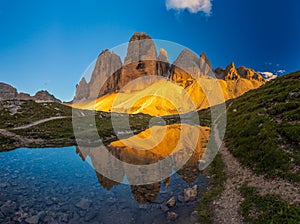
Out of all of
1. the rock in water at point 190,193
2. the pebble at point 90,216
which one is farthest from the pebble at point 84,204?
the rock in water at point 190,193

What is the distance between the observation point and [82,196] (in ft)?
56.2

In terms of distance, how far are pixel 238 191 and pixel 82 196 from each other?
1374 cm

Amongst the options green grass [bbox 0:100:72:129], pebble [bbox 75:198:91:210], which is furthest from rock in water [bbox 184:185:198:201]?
green grass [bbox 0:100:72:129]

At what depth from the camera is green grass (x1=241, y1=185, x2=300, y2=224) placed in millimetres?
10711

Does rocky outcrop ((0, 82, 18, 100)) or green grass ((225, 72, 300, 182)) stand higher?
rocky outcrop ((0, 82, 18, 100))

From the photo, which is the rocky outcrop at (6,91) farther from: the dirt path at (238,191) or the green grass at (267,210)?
the green grass at (267,210)

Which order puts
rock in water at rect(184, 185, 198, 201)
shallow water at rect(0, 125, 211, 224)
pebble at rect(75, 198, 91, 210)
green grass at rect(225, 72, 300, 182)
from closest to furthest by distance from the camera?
1. shallow water at rect(0, 125, 211, 224)
2. pebble at rect(75, 198, 91, 210)
3. green grass at rect(225, 72, 300, 182)
4. rock in water at rect(184, 185, 198, 201)

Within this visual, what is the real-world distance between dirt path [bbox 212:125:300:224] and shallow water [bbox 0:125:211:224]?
209cm

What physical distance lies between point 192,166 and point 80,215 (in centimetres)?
1544

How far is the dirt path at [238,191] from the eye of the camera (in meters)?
12.6

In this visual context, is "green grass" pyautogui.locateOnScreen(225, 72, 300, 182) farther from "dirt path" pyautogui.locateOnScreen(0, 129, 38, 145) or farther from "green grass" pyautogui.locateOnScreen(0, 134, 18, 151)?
"dirt path" pyautogui.locateOnScreen(0, 129, 38, 145)

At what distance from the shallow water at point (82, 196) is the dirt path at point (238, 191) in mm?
2088

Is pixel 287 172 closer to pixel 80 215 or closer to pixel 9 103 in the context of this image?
pixel 80 215

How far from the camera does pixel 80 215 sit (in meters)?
14.1
